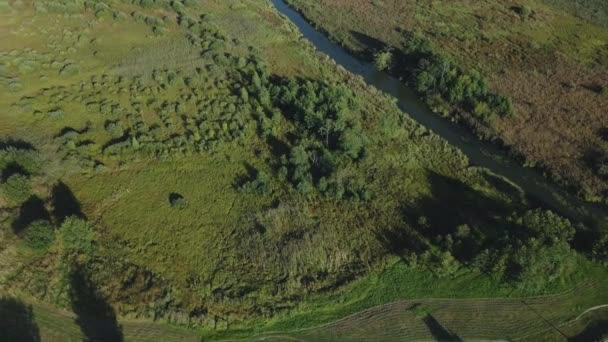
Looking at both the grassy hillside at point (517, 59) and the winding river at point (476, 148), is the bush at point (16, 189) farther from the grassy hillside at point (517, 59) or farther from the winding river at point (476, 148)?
the grassy hillside at point (517, 59)

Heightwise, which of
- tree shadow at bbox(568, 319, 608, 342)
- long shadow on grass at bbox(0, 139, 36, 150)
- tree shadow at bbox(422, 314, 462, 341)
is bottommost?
long shadow on grass at bbox(0, 139, 36, 150)

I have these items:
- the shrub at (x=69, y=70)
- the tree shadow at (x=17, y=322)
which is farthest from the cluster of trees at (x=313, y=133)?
the shrub at (x=69, y=70)

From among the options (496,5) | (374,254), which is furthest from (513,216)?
(496,5)

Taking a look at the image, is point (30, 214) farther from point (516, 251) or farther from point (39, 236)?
point (516, 251)

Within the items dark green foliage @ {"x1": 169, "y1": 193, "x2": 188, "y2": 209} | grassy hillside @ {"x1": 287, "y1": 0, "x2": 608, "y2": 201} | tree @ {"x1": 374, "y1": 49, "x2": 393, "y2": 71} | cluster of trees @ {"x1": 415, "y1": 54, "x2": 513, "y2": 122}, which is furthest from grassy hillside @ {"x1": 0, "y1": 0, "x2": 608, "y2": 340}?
grassy hillside @ {"x1": 287, "y1": 0, "x2": 608, "y2": 201}

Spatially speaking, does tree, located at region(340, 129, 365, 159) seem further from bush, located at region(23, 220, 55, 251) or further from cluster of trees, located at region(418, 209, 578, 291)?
bush, located at region(23, 220, 55, 251)

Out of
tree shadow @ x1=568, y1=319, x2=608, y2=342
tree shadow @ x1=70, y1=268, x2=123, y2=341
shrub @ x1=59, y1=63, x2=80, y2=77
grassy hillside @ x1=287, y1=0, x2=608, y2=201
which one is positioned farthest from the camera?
shrub @ x1=59, y1=63, x2=80, y2=77
